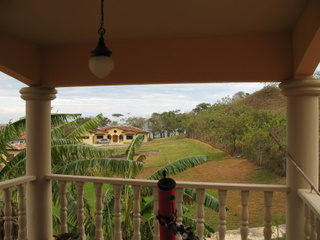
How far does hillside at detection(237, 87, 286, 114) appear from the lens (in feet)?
19.5

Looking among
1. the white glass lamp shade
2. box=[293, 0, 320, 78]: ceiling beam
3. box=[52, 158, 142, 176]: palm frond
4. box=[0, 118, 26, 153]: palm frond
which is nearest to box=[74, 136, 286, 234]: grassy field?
box=[52, 158, 142, 176]: palm frond

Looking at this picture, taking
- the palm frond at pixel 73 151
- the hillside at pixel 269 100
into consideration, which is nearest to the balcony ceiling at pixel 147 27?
the palm frond at pixel 73 151

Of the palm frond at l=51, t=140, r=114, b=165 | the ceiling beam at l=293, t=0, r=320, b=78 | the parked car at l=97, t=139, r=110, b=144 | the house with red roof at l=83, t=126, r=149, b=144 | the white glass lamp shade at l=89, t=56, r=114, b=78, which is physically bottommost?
the palm frond at l=51, t=140, r=114, b=165

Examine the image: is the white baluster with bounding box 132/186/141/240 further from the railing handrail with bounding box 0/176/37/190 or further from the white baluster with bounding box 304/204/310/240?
the white baluster with bounding box 304/204/310/240

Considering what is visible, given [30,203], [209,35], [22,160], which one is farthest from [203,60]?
[22,160]

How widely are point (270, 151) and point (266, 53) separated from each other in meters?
4.08

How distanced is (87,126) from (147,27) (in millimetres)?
4154

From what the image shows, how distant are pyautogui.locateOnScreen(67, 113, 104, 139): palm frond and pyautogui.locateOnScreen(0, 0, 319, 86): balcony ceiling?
3128 millimetres

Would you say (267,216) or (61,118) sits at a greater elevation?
(61,118)

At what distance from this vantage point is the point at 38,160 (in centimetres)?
275

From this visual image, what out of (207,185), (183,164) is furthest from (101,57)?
(183,164)

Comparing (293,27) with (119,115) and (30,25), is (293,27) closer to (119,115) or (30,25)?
(30,25)

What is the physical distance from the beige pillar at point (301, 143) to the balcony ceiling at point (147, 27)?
0.89ft

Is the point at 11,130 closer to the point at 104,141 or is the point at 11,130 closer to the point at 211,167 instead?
the point at 104,141
